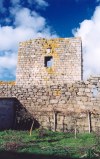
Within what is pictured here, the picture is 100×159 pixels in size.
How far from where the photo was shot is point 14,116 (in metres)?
14.4

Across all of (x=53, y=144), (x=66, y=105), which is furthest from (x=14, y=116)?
(x=53, y=144)

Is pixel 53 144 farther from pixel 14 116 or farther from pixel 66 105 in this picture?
pixel 14 116

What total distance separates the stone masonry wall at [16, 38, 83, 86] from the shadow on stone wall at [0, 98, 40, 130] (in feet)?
11.6

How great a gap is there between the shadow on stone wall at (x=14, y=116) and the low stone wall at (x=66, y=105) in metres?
0.26

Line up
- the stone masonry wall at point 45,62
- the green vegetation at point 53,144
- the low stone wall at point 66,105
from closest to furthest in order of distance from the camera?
the green vegetation at point 53,144, the low stone wall at point 66,105, the stone masonry wall at point 45,62

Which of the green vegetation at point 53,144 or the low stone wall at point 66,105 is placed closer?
the green vegetation at point 53,144

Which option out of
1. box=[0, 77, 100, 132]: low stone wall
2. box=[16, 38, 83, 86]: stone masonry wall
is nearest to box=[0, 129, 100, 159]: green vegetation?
box=[0, 77, 100, 132]: low stone wall

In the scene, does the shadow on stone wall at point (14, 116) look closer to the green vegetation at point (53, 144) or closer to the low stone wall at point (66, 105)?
the low stone wall at point (66, 105)

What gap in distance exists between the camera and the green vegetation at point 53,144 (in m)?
8.77

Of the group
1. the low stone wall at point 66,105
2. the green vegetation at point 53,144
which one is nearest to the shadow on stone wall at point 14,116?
the low stone wall at point 66,105

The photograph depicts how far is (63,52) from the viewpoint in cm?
1773

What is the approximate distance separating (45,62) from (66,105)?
4740 millimetres

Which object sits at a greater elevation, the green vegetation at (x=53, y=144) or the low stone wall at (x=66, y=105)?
the low stone wall at (x=66, y=105)

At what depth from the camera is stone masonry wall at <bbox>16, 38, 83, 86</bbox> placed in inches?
686
